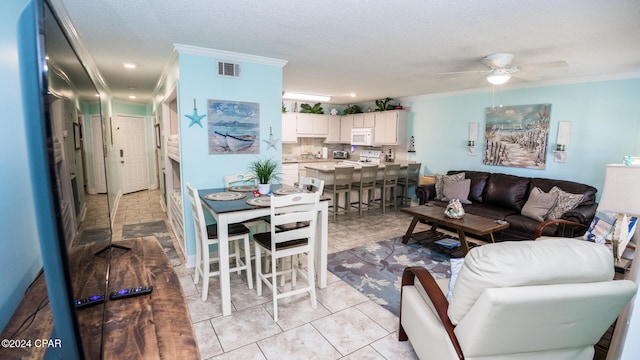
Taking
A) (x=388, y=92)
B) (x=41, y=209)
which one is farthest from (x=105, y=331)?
(x=388, y=92)

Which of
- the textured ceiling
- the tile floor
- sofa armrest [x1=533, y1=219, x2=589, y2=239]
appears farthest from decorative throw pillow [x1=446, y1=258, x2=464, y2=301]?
sofa armrest [x1=533, y1=219, x2=589, y2=239]

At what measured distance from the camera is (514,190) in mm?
4734

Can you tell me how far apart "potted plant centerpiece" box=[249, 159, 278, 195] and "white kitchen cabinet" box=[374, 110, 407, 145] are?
11.6ft

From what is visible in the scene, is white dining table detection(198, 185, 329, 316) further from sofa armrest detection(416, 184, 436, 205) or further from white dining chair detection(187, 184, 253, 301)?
sofa armrest detection(416, 184, 436, 205)

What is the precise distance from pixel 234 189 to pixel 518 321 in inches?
111

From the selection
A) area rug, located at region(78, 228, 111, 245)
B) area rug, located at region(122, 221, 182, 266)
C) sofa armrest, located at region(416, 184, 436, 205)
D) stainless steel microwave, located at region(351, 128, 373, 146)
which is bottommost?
area rug, located at region(122, 221, 182, 266)

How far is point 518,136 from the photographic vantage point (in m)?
4.97

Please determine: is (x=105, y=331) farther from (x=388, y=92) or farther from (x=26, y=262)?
(x=388, y=92)

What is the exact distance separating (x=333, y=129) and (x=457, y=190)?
3.65 meters

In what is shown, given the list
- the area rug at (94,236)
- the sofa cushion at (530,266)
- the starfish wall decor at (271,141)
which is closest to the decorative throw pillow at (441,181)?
the starfish wall decor at (271,141)

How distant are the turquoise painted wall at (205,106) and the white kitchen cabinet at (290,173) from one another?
2.88m

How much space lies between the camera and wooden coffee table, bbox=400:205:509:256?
3523 millimetres

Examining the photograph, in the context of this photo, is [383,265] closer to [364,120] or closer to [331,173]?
[331,173]

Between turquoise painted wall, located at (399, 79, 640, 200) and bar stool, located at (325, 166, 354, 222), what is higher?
turquoise painted wall, located at (399, 79, 640, 200)
